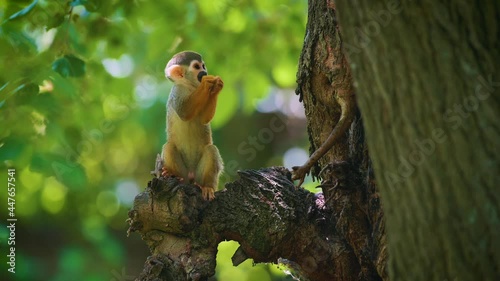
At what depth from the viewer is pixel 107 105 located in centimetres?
649

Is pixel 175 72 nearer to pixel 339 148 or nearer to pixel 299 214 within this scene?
pixel 339 148

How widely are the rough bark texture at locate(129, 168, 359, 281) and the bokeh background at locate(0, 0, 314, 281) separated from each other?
0.26 meters

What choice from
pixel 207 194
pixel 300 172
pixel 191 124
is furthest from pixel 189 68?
pixel 300 172

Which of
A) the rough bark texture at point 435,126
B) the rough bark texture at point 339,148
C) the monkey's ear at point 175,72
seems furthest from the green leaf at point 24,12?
the rough bark texture at point 435,126

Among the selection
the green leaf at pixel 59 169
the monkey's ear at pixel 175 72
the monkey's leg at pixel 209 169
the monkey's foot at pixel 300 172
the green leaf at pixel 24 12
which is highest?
the monkey's ear at pixel 175 72

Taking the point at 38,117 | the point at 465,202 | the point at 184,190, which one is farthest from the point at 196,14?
the point at 465,202

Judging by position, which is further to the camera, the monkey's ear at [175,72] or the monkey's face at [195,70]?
the monkey's face at [195,70]

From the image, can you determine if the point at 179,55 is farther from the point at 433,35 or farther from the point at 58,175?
the point at 433,35

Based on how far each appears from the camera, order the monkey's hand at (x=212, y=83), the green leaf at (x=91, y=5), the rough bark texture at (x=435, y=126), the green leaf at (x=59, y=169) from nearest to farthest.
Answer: the rough bark texture at (x=435, y=126)
the green leaf at (x=59, y=169)
the green leaf at (x=91, y=5)
the monkey's hand at (x=212, y=83)

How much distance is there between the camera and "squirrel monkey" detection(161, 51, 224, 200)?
15.6 feet

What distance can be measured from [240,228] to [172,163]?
1.31 m

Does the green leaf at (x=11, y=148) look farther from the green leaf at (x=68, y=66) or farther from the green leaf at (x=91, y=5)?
the green leaf at (x=91, y=5)

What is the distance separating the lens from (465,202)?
6.97ft

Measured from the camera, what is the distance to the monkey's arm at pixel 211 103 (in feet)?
15.4
